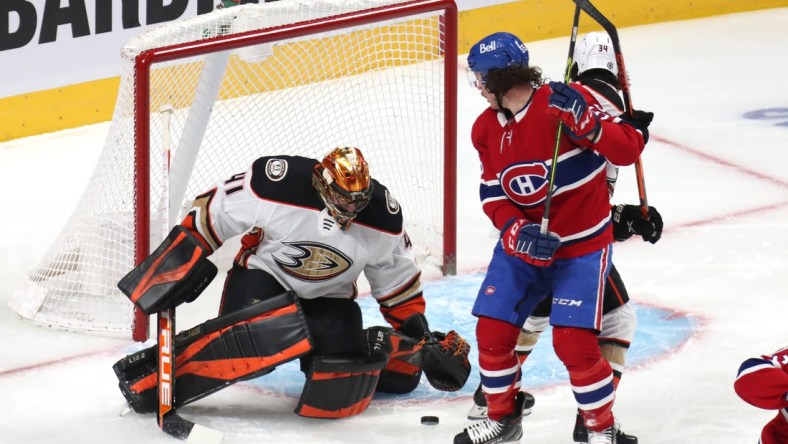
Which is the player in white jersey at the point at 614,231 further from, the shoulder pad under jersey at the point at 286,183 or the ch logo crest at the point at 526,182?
the shoulder pad under jersey at the point at 286,183

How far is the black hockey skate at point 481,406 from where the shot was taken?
3.96 metres

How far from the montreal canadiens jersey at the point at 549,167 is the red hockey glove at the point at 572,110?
0.06 meters

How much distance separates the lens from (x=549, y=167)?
3438 mm

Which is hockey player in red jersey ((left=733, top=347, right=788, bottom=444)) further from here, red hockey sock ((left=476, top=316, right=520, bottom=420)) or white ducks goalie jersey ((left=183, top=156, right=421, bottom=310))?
white ducks goalie jersey ((left=183, top=156, right=421, bottom=310))

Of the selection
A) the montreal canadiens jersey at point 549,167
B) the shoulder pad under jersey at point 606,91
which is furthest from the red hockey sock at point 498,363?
the shoulder pad under jersey at point 606,91

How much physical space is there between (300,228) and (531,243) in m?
0.83

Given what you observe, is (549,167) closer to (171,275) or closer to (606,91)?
(606,91)

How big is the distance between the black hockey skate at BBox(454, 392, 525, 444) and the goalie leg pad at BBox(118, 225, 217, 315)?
0.85m

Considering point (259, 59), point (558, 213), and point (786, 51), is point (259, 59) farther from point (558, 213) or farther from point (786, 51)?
point (786, 51)

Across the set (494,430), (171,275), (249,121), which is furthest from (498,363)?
(249,121)

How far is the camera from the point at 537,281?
11.7ft

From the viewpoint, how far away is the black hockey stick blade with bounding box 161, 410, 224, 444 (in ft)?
12.4

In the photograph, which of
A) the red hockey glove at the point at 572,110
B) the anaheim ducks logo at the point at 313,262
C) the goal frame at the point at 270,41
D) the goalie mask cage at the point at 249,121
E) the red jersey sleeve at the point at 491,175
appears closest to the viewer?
the red hockey glove at the point at 572,110

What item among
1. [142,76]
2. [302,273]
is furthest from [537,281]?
[142,76]
